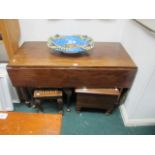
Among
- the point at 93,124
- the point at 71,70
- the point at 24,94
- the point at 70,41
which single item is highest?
the point at 70,41

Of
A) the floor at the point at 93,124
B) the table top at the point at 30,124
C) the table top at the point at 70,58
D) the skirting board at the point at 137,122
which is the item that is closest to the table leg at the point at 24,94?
the floor at the point at 93,124

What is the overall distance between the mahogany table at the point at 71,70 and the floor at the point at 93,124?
0.34 metres

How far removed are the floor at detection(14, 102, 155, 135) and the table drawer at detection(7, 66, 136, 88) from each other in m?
0.40

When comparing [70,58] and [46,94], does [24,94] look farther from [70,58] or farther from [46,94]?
[70,58]

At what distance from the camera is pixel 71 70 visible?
4.43ft

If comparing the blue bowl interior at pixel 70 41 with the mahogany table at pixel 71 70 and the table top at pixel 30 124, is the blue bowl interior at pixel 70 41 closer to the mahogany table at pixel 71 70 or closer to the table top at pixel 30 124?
the mahogany table at pixel 71 70

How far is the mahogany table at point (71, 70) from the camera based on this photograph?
1347 millimetres

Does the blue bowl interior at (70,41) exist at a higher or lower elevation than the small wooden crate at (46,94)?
higher

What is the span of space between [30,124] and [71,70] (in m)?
0.57

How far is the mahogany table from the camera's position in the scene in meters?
1.35

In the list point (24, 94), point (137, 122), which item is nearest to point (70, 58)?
point (24, 94)

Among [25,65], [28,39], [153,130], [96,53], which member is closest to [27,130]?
[25,65]

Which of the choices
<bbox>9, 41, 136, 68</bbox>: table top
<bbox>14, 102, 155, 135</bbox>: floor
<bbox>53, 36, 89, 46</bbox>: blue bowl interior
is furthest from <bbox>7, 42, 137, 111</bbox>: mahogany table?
<bbox>14, 102, 155, 135</bbox>: floor

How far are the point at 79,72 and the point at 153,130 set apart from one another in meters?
1.00
